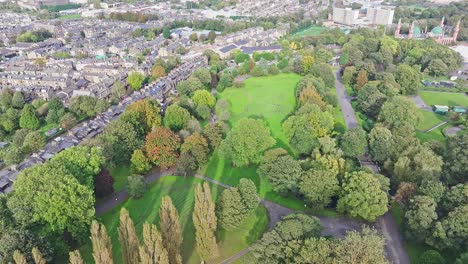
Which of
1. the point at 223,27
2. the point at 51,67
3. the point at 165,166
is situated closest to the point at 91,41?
the point at 51,67

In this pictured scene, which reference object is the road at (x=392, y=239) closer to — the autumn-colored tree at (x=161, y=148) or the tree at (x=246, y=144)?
the tree at (x=246, y=144)

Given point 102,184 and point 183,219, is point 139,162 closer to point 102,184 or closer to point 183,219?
point 102,184

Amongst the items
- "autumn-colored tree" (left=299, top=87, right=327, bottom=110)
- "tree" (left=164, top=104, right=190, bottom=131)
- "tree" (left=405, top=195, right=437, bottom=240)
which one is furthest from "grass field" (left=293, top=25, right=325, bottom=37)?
"tree" (left=405, top=195, right=437, bottom=240)

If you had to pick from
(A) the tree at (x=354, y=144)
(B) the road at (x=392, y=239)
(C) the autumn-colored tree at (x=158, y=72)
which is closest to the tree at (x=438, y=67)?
(A) the tree at (x=354, y=144)

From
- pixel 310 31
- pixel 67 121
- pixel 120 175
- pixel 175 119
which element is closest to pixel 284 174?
pixel 120 175

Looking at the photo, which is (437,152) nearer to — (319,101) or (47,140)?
(319,101)

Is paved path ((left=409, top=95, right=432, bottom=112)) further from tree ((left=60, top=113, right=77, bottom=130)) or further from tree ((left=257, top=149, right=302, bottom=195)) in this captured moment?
tree ((left=60, top=113, right=77, bottom=130))
